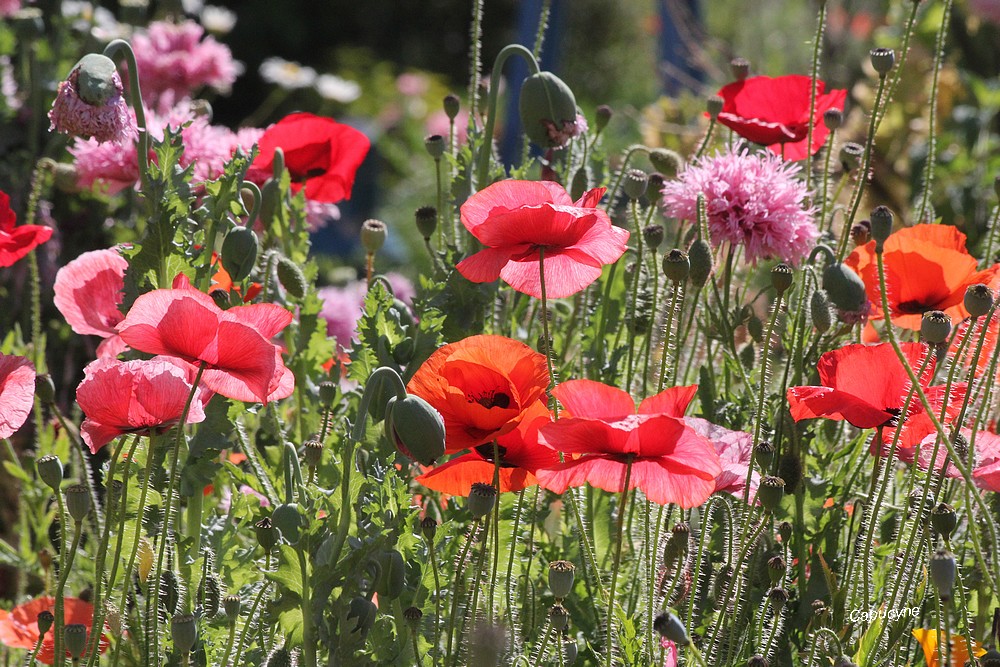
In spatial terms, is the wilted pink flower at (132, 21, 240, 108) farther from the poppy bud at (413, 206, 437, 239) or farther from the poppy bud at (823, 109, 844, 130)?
the poppy bud at (823, 109, 844, 130)

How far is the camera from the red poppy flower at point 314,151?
126cm

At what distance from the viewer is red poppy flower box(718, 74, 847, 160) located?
1.19m

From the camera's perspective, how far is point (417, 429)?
748 millimetres

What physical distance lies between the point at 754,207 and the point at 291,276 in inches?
17.4

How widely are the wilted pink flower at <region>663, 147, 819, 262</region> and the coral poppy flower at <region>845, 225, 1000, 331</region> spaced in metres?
0.06

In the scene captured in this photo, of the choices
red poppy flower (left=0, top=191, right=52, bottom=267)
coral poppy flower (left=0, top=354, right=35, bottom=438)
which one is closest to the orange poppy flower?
coral poppy flower (left=0, top=354, right=35, bottom=438)

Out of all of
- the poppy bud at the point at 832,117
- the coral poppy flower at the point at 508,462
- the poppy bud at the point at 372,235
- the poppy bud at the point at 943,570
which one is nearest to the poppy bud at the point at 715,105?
the poppy bud at the point at 832,117

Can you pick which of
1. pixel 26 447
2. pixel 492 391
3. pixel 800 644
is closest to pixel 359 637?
pixel 492 391

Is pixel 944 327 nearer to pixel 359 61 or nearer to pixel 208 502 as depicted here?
pixel 208 502

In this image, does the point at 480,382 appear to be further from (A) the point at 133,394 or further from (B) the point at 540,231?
(A) the point at 133,394

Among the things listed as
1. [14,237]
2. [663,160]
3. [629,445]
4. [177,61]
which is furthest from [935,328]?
[177,61]

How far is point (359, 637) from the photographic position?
84cm

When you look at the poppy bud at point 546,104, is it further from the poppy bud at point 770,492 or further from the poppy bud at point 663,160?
the poppy bud at point 770,492

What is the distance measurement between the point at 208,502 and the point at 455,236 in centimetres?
37
